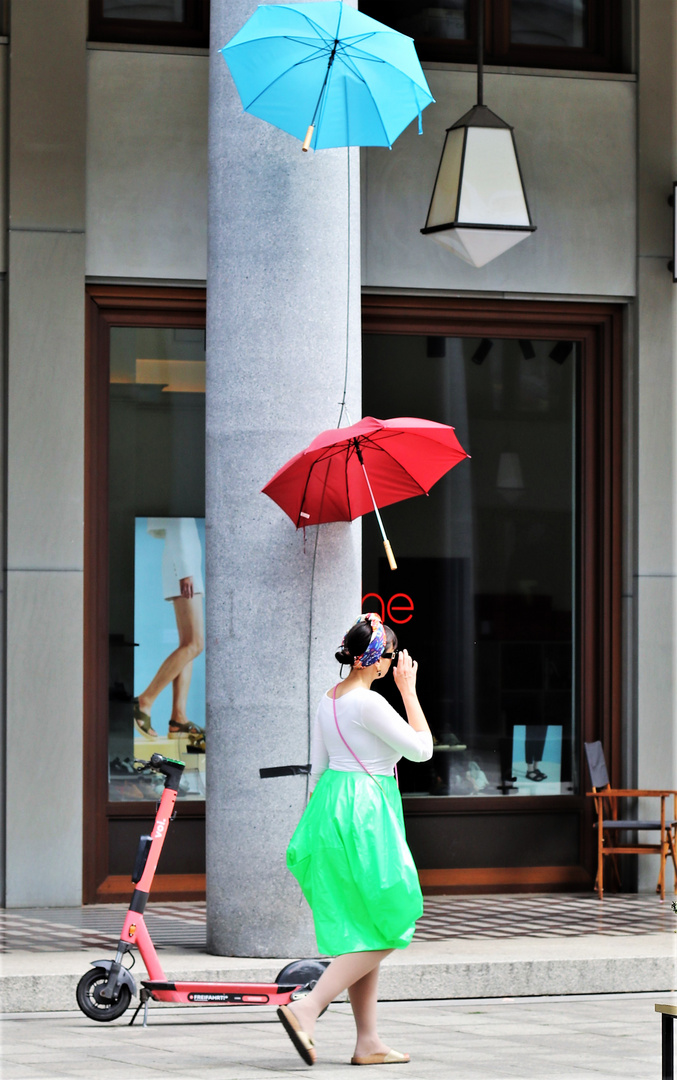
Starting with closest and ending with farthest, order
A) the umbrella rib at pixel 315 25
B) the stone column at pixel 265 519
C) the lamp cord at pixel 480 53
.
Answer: the umbrella rib at pixel 315 25 < the stone column at pixel 265 519 < the lamp cord at pixel 480 53

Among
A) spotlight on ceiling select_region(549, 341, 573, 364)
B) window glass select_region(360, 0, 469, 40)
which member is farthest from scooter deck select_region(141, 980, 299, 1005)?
window glass select_region(360, 0, 469, 40)

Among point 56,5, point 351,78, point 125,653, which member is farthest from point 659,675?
point 56,5

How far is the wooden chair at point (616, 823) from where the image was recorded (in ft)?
35.3

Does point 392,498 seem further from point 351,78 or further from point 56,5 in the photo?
point 56,5

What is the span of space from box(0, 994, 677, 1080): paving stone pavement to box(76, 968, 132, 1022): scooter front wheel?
0.13 m

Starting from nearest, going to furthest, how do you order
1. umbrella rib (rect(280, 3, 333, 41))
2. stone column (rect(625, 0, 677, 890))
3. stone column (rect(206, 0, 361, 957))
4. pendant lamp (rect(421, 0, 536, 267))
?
1. umbrella rib (rect(280, 3, 333, 41))
2. stone column (rect(206, 0, 361, 957))
3. pendant lamp (rect(421, 0, 536, 267))
4. stone column (rect(625, 0, 677, 890))

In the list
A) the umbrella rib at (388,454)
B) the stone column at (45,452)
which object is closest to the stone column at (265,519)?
the umbrella rib at (388,454)

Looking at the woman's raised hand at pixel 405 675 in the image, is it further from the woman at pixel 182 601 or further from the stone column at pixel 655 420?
the stone column at pixel 655 420

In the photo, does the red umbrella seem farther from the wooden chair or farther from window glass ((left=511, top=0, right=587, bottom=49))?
window glass ((left=511, top=0, right=587, bottom=49))

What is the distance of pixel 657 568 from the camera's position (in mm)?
11336

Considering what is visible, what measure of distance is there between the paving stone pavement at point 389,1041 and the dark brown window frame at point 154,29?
664cm

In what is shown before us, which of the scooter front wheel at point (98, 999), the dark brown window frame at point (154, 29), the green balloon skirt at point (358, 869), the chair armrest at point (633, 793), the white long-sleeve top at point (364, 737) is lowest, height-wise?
the scooter front wheel at point (98, 999)

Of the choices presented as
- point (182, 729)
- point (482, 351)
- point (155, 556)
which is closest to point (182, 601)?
point (155, 556)

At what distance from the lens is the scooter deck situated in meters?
6.64
